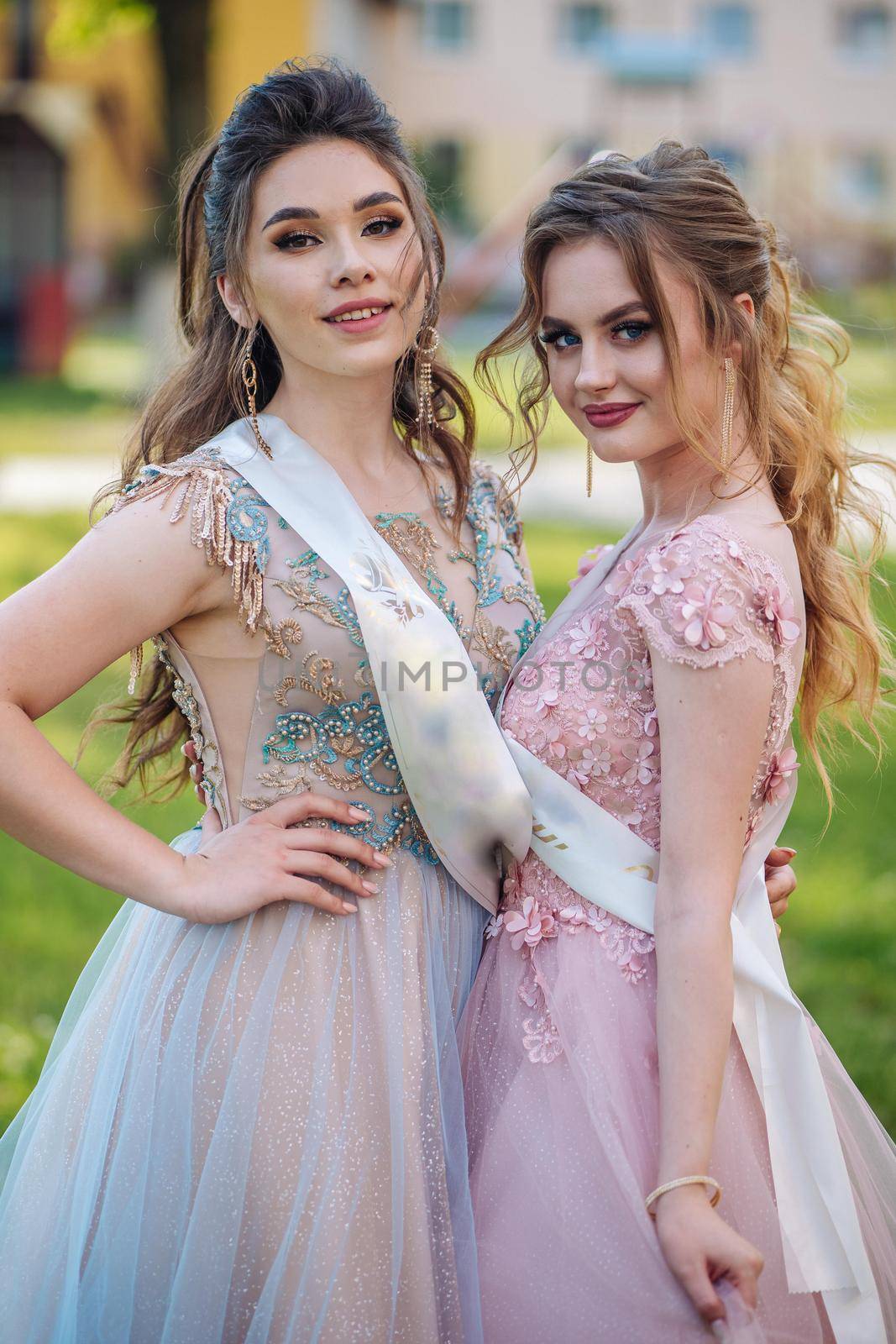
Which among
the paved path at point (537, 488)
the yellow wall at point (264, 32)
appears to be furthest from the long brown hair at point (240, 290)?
the yellow wall at point (264, 32)

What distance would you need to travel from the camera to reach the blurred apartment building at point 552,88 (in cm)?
2506

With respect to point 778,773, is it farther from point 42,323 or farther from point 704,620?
point 42,323

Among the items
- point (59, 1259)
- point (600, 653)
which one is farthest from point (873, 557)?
point (59, 1259)

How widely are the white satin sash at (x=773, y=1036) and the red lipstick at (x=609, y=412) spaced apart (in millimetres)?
523

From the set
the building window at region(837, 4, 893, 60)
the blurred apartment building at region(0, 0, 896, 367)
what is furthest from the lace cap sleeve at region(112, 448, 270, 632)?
the building window at region(837, 4, 893, 60)

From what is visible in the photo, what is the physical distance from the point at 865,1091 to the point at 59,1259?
232 centimetres

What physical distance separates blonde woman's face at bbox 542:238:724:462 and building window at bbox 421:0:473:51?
30986mm

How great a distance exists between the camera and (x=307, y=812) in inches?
84.3

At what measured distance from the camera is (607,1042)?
6.57 feet

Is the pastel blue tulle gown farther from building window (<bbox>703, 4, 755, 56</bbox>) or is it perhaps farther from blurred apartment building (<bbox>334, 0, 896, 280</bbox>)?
building window (<bbox>703, 4, 755, 56</bbox>)

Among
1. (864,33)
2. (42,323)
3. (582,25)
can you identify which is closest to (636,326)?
(42,323)

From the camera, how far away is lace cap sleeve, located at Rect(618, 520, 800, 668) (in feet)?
6.26

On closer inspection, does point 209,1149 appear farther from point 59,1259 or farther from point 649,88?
point 649,88

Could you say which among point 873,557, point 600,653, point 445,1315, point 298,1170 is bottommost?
point 445,1315
